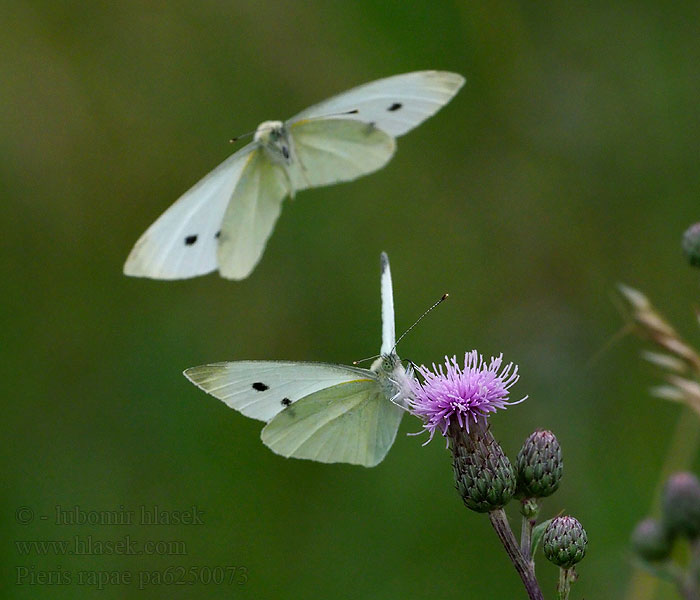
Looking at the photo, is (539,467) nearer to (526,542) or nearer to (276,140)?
(526,542)

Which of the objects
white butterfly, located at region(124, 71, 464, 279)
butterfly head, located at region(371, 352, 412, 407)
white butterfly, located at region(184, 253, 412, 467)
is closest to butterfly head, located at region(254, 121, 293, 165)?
white butterfly, located at region(124, 71, 464, 279)

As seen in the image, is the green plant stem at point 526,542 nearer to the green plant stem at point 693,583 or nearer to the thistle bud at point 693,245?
the green plant stem at point 693,583

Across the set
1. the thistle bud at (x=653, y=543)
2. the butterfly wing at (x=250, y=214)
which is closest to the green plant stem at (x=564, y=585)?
the thistle bud at (x=653, y=543)

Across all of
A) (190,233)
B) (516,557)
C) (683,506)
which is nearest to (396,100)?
(190,233)

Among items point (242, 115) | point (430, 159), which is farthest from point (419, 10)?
point (242, 115)

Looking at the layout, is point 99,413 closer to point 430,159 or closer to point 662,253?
point 430,159

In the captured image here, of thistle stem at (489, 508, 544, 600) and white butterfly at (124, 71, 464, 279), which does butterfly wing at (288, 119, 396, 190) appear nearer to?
white butterfly at (124, 71, 464, 279)
